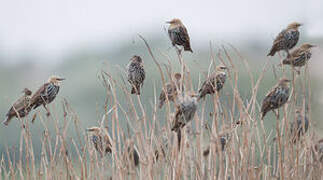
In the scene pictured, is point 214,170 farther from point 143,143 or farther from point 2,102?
point 2,102

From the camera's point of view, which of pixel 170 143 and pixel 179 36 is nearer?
pixel 170 143

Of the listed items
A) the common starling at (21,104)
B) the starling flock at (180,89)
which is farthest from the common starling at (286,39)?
the common starling at (21,104)

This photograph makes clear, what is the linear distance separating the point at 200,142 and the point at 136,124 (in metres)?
0.38

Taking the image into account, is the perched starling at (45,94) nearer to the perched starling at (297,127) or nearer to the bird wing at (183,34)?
the bird wing at (183,34)

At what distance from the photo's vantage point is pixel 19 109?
98.9 inches

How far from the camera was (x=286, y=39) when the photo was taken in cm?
263

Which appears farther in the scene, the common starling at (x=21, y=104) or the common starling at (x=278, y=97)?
the common starling at (x=21, y=104)

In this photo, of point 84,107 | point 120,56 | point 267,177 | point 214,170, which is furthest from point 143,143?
point 120,56

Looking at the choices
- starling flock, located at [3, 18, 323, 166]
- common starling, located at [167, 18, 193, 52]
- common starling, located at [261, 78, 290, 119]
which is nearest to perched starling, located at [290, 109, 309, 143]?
starling flock, located at [3, 18, 323, 166]

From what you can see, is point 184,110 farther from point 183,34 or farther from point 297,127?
point 297,127

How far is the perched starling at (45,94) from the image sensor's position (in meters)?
2.47

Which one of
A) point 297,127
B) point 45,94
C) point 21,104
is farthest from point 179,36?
point 297,127

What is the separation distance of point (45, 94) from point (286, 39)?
1214 mm

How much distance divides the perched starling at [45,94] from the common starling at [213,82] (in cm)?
72
